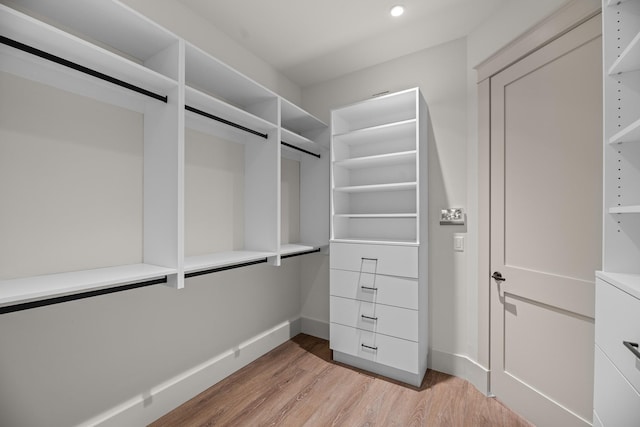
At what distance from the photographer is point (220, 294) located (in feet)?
7.17

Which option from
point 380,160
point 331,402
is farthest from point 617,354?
point 380,160

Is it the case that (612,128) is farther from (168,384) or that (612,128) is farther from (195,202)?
(168,384)

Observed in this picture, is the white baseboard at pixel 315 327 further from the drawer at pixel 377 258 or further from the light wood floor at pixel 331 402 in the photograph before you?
the drawer at pixel 377 258

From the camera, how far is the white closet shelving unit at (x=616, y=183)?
100 cm

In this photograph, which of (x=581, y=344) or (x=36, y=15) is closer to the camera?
(x=36, y=15)

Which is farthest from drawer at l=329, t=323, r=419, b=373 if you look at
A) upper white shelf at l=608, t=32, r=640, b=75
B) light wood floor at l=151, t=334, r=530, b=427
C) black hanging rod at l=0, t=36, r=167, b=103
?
black hanging rod at l=0, t=36, r=167, b=103

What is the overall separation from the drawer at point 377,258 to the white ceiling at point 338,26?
5.68ft

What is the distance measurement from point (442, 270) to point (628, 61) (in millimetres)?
1699

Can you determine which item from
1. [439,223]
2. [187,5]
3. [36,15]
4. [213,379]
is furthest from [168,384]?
[187,5]

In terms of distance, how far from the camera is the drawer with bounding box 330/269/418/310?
2.09 metres

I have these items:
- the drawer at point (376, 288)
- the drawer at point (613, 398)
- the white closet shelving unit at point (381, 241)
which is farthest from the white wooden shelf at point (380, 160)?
the drawer at point (613, 398)

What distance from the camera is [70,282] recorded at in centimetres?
116

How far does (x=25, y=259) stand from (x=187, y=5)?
1.82 meters

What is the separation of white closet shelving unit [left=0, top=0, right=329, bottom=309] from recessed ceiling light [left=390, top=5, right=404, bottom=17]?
41.3 inches
